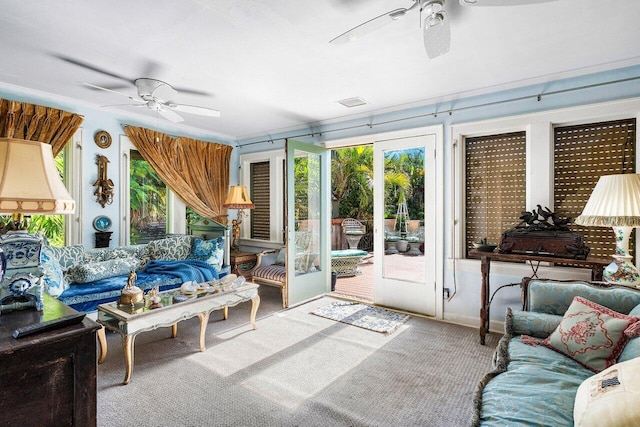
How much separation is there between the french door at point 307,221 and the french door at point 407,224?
85 cm

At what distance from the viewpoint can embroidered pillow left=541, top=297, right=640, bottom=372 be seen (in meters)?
1.71

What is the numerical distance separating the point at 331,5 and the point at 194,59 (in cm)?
133

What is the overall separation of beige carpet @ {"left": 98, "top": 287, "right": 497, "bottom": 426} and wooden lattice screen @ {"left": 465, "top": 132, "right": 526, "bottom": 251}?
3.85 feet

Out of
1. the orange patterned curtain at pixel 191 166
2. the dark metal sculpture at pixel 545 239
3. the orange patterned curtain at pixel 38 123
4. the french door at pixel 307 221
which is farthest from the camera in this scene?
the orange patterned curtain at pixel 191 166

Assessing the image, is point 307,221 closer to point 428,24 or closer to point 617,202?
point 428,24

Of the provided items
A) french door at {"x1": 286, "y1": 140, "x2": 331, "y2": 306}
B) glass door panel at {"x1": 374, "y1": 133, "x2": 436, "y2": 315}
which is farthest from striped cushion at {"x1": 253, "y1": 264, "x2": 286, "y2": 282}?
glass door panel at {"x1": 374, "y1": 133, "x2": 436, "y2": 315}

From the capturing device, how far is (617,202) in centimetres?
230

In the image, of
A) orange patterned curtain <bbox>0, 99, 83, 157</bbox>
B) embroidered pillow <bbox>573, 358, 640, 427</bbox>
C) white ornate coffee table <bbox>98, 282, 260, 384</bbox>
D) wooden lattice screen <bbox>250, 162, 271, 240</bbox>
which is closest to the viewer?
embroidered pillow <bbox>573, 358, 640, 427</bbox>

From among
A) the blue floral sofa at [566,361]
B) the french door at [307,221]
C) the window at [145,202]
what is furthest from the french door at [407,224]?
the window at [145,202]

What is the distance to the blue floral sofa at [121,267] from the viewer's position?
3115mm

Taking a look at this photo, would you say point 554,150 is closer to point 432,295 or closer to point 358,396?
point 432,295

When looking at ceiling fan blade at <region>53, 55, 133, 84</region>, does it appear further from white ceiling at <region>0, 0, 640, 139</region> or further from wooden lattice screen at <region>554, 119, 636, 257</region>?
wooden lattice screen at <region>554, 119, 636, 257</region>

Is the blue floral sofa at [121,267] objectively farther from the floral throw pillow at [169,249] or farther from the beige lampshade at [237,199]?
the beige lampshade at [237,199]

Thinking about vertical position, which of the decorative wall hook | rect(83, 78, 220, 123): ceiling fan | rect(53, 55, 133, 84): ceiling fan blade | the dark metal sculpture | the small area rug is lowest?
the small area rug
